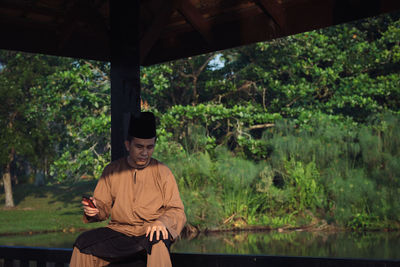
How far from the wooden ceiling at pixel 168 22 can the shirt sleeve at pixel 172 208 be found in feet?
4.70

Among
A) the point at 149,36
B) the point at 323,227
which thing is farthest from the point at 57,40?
the point at 323,227

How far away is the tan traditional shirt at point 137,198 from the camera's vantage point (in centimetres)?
249

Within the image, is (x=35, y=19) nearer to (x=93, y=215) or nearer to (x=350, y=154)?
(x=93, y=215)

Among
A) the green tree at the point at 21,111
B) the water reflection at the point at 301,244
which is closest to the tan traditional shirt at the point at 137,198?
the water reflection at the point at 301,244

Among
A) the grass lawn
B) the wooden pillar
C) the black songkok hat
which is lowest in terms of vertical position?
the grass lawn

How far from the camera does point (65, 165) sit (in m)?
12.6

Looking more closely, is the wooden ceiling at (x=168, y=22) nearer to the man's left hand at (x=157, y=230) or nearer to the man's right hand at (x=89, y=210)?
the man's right hand at (x=89, y=210)

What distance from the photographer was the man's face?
2.49 meters

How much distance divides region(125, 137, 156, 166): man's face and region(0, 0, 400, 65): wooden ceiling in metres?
1.36

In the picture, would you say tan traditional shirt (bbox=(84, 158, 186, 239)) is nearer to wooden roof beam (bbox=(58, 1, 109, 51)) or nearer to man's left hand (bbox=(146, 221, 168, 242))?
man's left hand (bbox=(146, 221, 168, 242))

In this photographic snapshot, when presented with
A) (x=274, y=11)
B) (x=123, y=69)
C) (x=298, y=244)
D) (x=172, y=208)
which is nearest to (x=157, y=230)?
(x=172, y=208)

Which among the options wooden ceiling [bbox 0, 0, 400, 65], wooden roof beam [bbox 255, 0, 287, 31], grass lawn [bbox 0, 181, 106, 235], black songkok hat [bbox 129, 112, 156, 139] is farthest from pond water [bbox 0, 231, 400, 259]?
black songkok hat [bbox 129, 112, 156, 139]

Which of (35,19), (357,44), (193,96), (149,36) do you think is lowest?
(149,36)

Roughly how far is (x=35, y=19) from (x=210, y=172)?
721 cm
